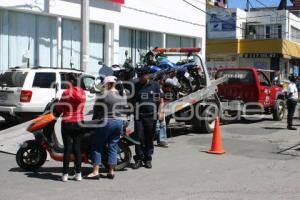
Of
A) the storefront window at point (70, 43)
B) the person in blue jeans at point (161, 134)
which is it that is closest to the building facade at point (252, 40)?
the storefront window at point (70, 43)

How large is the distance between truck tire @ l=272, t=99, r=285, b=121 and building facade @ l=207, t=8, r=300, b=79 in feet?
92.8

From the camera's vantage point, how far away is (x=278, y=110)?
65.9ft

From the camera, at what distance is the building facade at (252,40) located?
5078cm

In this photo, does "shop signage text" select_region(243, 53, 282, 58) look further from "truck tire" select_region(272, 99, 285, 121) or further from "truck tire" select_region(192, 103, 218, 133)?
"truck tire" select_region(192, 103, 218, 133)

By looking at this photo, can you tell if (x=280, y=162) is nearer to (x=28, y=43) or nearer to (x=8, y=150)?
(x=8, y=150)

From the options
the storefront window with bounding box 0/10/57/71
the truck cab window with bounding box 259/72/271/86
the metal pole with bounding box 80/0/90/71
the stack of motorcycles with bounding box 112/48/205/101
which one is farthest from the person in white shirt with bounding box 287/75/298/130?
the storefront window with bounding box 0/10/57/71

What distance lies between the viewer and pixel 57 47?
20.5 m

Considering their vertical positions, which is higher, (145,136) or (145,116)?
(145,116)

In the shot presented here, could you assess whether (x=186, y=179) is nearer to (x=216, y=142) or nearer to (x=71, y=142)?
(x=71, y=142)

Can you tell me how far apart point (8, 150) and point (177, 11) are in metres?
17.8

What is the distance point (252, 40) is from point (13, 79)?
127ft

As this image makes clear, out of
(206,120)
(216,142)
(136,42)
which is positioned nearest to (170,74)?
(206,120)

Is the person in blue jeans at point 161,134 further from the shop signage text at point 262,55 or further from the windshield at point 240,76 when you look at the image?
the shop signage text at point 262,55

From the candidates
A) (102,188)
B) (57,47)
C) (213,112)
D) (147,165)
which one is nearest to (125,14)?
(57,47)
